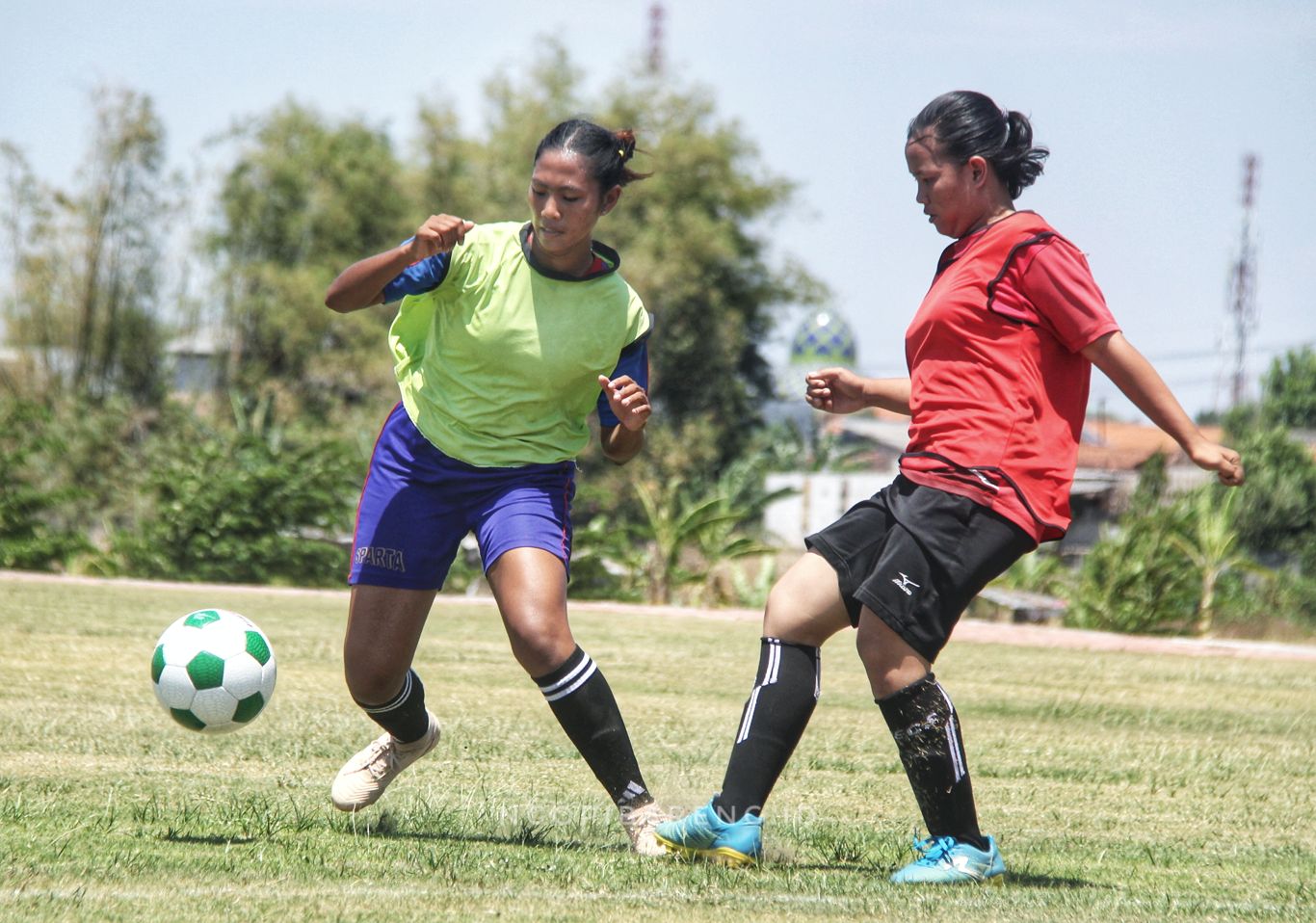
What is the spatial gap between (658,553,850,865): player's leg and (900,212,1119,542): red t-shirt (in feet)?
1.39

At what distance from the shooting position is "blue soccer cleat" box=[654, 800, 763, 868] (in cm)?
398

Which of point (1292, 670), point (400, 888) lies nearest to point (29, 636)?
point (400, 888)

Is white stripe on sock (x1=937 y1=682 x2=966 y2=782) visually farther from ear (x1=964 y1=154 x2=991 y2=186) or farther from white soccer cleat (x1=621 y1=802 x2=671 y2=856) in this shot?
ear (x1=964 y1=154 x2=991 y2=186)

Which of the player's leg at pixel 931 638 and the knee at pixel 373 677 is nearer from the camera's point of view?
the player's leg at pixel 931 638

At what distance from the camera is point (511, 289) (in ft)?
15.1

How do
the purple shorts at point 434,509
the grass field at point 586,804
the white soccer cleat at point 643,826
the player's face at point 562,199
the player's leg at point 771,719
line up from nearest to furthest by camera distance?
the grass field at point 586,804, the player's leg at point 771,719, the white soccer cleat at point 643,826, the player's face at point 562,199, the purple shorts at point 434,509

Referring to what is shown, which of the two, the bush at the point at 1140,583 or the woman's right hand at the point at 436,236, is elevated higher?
the woman's right hand at the point at 436,236

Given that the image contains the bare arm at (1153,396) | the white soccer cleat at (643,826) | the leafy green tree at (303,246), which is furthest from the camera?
the leafy green tree at (303,246)

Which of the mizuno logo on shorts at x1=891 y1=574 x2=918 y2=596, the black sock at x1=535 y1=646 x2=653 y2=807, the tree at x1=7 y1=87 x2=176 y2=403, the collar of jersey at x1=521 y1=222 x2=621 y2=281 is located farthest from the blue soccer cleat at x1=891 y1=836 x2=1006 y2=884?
the tree at x1=7 y1=87 x2=176 y2=403

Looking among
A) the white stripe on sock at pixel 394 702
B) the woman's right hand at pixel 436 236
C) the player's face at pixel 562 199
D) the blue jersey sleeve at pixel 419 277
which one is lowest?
the white stripe on sock at pixel 394 702

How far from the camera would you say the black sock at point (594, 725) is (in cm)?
432

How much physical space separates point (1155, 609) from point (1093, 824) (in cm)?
1221

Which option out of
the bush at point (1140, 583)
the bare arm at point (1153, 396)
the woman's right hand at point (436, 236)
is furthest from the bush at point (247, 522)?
the bare arm at point (1153, 396)

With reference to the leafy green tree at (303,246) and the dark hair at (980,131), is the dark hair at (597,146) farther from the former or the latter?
the leafy green tree at (303,246)
